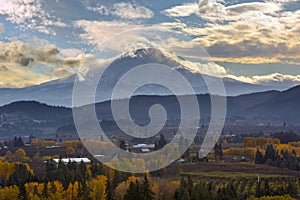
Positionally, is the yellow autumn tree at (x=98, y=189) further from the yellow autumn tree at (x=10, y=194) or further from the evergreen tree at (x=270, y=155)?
the evergreen tree at (x=270, y=155)

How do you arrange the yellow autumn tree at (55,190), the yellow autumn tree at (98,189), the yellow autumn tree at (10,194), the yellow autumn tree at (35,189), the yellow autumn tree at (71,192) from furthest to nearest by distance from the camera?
the yellow autumn tree at (35,189), the yellow autumn tree at (98,189), the yellow autumn tree at (71,192), the yellow autumn tree at (10,194), the yellow autumn tree at (55,190)

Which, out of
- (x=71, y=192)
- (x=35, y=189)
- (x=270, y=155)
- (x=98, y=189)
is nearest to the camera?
(x=71, y=192)

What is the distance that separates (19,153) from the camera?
177 meters

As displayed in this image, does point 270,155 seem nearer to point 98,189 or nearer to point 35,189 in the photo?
point 98,189

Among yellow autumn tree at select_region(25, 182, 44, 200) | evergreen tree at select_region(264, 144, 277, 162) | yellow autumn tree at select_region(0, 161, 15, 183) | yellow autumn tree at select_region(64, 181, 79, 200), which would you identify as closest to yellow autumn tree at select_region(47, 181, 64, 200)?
yellow autumn tree at select_region(64, 181, 79, 200)

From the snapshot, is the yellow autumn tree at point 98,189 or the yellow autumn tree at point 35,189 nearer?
the yellow autumn tree at point 98,189

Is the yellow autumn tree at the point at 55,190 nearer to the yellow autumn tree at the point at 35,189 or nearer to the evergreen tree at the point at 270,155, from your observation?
the yellow autumn tree at the point at 35,189

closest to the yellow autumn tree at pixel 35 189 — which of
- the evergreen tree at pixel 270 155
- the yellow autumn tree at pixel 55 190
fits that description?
the yellow autumn tree at pixel 55 190

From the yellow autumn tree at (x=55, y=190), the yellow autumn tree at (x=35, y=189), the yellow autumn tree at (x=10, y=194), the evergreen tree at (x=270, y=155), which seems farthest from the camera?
the evergreen tree at (x=270, y=155)

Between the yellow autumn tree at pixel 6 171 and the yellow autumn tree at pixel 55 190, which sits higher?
the yellow autumn tree at pixel 6 171

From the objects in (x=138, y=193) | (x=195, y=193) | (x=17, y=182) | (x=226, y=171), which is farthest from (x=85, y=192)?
(x=226, y=171)

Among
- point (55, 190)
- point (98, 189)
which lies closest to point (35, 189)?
point (55, 190)

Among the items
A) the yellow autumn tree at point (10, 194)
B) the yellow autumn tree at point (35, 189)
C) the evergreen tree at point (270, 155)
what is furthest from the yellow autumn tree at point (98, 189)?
the evergreen tree at point (270, 155)

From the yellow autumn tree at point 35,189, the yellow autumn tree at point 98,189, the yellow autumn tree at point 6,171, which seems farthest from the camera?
the yellow autumn tree at point 6,171
